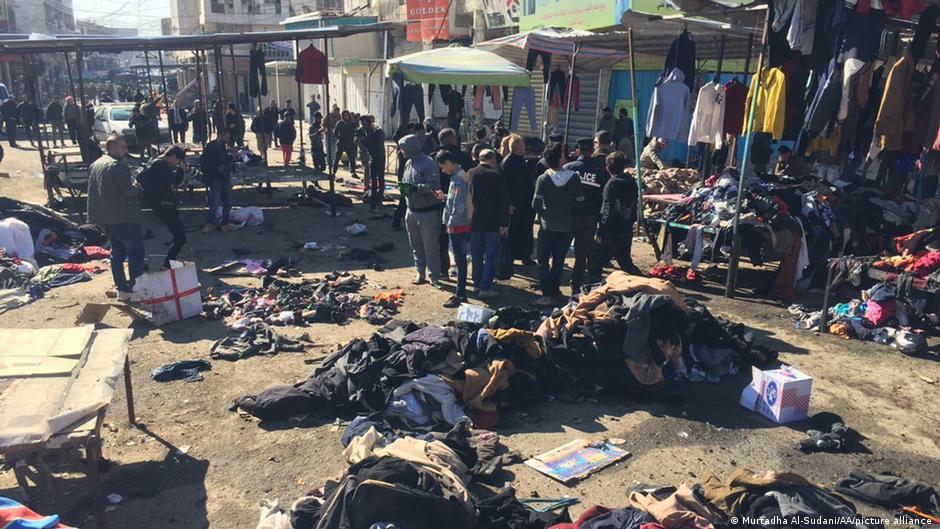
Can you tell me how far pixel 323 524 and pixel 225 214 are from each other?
1023 cm

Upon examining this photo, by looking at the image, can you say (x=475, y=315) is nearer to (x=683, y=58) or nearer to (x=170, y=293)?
(x=170, y=293)

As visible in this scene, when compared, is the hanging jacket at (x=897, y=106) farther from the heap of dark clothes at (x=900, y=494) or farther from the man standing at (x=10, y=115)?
the man standing at (x=10, y=115)

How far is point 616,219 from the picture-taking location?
9555 millimetres

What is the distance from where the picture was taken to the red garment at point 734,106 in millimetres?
10141

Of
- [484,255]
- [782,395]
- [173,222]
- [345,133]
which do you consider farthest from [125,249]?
[345,133]

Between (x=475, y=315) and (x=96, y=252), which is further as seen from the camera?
(x=96, y=252)

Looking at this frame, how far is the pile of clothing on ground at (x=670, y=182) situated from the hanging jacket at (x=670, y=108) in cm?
174

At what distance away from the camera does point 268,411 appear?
576cm

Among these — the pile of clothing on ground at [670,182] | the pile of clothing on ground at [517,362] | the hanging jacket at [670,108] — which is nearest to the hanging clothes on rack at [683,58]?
the hanging jacket at [670,108]

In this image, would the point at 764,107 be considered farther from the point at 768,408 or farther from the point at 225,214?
the point at 225,214

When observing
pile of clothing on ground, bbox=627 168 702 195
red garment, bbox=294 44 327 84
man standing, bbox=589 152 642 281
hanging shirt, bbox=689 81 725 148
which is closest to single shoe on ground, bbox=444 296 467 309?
man standing, bbox=589 152 642 281

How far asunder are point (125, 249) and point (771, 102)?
8577mm

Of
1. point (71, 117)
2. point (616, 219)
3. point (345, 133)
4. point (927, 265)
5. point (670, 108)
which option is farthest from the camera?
point (71, 117)

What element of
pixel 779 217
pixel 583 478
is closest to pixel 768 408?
pixel 583 478
